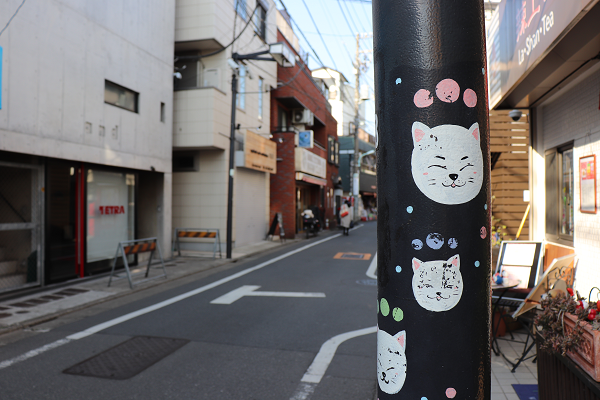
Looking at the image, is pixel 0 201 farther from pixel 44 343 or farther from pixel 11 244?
pixel 44 343

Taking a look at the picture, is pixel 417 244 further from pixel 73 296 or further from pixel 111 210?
pixel 111 210

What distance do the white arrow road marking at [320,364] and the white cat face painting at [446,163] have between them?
130 inches

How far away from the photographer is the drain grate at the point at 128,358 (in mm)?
4824

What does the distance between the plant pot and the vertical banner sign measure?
1.41 m

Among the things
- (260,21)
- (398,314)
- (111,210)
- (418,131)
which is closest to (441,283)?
(398,314)

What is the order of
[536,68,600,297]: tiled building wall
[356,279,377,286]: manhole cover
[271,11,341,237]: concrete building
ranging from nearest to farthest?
[536,68,600,297]: tiled building wall → [356,279,377,286]: manhole cover → [271,11,341,237]: concrete building

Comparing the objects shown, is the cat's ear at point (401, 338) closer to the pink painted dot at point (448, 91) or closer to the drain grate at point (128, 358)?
the pink painted dot at point (448, 91)

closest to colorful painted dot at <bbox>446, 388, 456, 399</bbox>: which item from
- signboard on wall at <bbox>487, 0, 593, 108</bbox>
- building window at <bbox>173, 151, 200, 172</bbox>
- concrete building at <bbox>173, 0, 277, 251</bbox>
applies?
signboard on wall at <bbox>487, 0, 593, 108</bbox>

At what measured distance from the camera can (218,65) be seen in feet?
56.2

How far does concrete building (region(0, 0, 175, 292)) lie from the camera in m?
8.88

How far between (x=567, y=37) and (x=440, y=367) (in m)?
4.19

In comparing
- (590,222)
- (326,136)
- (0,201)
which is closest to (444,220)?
(590,222)

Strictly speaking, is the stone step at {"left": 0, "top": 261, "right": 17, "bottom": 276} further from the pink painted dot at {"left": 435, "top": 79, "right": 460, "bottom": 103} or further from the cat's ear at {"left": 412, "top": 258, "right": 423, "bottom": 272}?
the pink painted dot at {"left": 435, "top": 79, "right": 460, "bottom": 103}

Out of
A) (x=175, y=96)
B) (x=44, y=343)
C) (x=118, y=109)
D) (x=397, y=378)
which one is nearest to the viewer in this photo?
(x=397, y=378)
